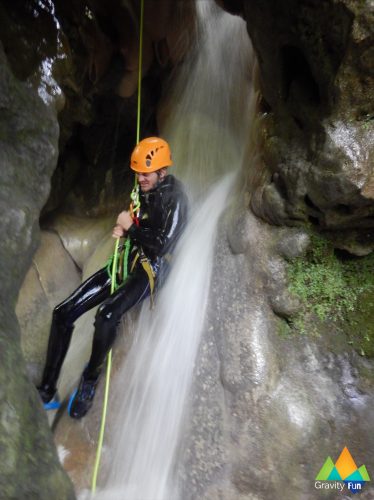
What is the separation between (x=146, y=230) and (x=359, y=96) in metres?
1.78

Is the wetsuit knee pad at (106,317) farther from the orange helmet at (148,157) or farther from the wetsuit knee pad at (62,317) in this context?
the orange helmet at (148,157)

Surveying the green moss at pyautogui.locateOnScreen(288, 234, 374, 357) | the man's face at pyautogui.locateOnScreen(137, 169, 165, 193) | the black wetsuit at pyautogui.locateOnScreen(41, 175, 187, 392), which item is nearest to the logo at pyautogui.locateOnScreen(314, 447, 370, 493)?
the green moss at pyautogui.locateOnScreen(288, 234, 374, 357)

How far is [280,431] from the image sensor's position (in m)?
2.75

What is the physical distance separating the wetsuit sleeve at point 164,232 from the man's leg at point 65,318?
0.51 metres

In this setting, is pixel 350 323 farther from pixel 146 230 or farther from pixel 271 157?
pixel 146 230

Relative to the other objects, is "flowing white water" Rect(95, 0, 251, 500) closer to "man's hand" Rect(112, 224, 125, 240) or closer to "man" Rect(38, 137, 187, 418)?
"man" Rect(38, 137, 187, 418)

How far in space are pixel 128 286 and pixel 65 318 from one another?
0.60m

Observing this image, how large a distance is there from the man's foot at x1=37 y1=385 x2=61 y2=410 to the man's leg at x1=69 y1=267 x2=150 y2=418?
222 mm

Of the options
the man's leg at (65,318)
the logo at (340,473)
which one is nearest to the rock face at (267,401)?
the logo at (340,473)

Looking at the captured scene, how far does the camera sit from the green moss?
284 cm

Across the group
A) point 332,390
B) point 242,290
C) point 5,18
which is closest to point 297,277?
point 242,290

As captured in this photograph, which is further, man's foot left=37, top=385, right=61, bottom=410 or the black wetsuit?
man's foot left=37, top=385, right=61, bottom=410

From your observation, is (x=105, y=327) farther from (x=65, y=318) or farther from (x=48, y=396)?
(x=48, y=396)

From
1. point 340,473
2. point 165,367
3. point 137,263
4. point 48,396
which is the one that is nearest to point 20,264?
point 137,263
